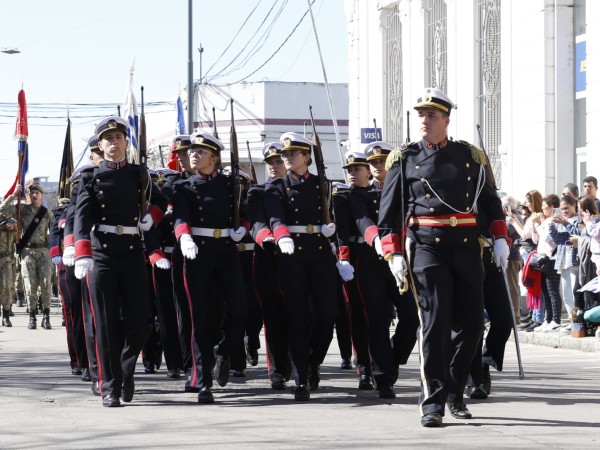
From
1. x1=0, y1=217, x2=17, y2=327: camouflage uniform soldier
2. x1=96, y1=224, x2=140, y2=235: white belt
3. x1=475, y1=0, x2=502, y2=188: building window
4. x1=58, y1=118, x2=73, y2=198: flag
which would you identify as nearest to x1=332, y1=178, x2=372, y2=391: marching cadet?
x1=96, y1=224, x2=140, y2=235: white belt

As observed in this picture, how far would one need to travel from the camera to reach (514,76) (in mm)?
24047

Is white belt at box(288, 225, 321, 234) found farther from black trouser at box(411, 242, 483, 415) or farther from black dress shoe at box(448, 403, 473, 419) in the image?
black dress shoe at box(448, 403, 473, 419)

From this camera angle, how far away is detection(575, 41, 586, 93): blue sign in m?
22.7

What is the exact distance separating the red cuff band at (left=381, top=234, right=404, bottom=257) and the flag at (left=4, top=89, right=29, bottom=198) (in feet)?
41.5

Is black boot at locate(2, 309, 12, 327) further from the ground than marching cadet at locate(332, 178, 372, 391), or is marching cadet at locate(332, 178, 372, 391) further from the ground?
marching cadet at locate(332, 178, 372, 391)

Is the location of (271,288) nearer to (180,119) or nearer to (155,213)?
(155,213)

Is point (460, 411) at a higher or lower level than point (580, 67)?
lower

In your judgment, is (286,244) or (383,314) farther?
(383,314)

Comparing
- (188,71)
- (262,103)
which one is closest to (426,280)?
(188,71)

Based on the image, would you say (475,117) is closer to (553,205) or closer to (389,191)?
(553,205)

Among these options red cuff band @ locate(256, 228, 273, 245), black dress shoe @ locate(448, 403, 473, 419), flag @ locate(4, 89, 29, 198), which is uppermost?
flag @ locate(4, 89, 29, 198)

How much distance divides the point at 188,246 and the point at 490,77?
50.7ft

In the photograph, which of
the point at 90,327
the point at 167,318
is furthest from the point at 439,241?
the point at 167,318

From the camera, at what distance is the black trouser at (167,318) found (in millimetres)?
13164
